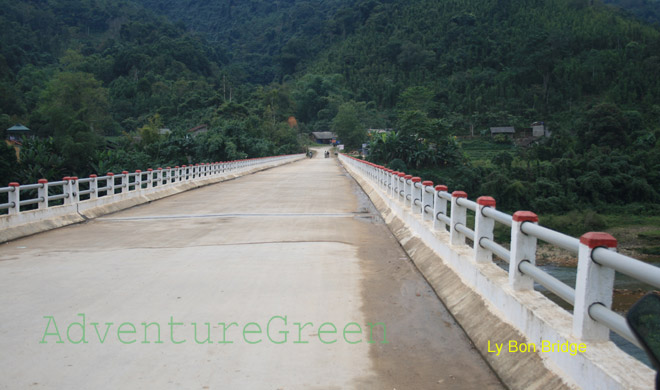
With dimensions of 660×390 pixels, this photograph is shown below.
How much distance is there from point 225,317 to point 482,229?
313 centimetres

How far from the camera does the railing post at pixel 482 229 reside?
6.42 metres

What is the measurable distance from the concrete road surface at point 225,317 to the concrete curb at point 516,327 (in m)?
0.20

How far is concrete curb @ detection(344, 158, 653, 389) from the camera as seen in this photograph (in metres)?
3.51

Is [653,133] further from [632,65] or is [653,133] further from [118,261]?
[118,261]

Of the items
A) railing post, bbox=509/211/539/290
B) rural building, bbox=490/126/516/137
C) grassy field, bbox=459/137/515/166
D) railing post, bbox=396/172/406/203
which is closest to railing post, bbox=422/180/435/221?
railing post, bbox=396/172/406/203

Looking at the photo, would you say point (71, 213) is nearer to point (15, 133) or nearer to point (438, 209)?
point (438, 209)

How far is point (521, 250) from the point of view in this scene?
521 cm

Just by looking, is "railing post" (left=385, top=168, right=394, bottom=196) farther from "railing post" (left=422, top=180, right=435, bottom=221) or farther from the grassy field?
the grassy field

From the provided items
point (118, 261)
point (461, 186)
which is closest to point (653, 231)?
point (461, 186)

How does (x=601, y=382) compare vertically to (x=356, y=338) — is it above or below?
above

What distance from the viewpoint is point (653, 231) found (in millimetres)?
48250

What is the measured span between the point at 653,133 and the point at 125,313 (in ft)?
312

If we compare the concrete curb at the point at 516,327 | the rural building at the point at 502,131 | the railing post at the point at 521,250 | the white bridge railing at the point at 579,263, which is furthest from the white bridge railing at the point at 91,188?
the rural building at the point at 502,131

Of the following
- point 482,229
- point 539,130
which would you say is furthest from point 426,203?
point 539,130
